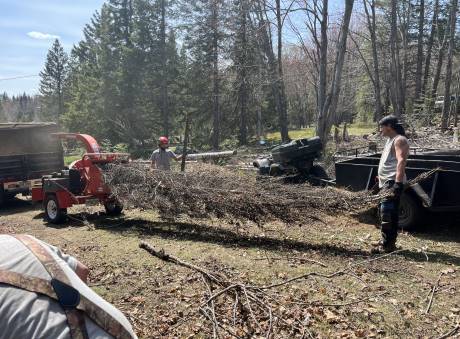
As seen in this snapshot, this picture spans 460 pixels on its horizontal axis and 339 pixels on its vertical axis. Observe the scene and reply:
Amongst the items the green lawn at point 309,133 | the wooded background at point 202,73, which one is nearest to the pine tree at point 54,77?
the wooded background at point 202,73

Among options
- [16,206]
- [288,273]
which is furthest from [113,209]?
[288,273]

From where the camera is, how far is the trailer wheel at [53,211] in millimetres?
9750

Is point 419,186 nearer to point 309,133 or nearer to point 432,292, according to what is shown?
point 432,292

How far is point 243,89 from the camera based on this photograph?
33.2 m

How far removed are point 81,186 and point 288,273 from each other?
19.2ft

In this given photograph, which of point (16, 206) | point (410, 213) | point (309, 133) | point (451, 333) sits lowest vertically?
point (16, 206)

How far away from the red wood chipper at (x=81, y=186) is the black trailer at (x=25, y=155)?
133 inches

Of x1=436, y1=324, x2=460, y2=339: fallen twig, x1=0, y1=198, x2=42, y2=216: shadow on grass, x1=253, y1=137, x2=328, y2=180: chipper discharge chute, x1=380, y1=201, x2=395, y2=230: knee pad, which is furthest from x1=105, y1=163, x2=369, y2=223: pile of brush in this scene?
x1=0, y1=198, x2=42, y2=216: shadow on grass

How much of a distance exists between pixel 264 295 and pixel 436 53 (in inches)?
1616

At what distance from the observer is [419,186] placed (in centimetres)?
730

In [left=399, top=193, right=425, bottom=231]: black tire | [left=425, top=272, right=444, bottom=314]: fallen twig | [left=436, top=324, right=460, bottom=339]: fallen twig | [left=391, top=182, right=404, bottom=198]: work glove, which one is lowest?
[left=436, top=324, right=460, bottom=339]: fallen twig

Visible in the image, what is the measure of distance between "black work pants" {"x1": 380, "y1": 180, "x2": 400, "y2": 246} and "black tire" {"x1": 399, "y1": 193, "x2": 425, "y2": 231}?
49.3 inches

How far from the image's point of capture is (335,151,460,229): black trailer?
7137 mm

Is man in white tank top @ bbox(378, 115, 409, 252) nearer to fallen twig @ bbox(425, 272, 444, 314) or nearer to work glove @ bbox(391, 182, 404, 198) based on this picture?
work glove @ bbox(391, 182, 404, 198)
